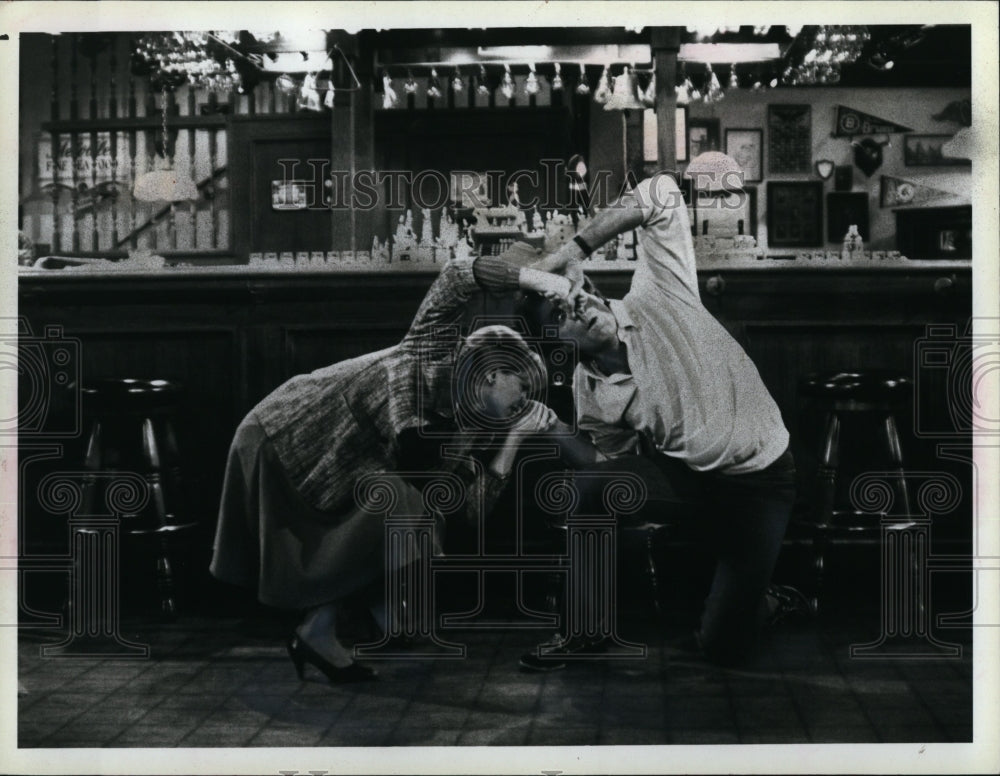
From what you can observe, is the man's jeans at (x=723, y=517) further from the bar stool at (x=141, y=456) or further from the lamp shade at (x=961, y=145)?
the bar stool at (x=141, y=456)

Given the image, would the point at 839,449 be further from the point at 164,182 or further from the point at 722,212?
the point at 164,182

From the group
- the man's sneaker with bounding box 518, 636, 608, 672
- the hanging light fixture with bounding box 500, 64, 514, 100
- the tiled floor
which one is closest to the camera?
the tiled floor

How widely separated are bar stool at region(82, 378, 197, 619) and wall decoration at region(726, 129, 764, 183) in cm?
186

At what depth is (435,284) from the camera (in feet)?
11.1

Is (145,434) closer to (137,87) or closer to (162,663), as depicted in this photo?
(162,663)

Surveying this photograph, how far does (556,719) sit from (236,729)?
0.88m

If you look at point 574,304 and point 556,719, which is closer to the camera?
point 556,719

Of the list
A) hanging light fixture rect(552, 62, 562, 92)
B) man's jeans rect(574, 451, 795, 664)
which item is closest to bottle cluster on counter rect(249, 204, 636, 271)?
hanging light fixture rect(552, 62, 562, 92)

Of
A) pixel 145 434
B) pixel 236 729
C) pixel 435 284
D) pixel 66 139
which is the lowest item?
pixel 236 729

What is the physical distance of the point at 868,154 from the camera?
3.40 meters

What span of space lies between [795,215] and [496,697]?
5.54ft

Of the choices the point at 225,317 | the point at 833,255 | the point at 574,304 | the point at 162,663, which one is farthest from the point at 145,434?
the point at 833,255

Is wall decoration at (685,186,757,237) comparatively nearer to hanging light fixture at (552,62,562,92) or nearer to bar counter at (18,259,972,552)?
bar counter at (18,259,972,552)

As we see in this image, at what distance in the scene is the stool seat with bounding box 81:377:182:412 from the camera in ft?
11.3
